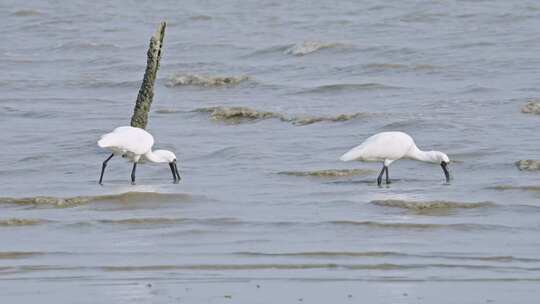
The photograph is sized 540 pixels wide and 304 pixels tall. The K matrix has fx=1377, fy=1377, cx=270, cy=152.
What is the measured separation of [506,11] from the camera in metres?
27.9

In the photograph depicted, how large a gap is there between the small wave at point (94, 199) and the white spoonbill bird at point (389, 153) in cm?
200

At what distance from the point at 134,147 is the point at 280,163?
1630mm

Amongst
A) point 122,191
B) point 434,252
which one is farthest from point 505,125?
point 434,252

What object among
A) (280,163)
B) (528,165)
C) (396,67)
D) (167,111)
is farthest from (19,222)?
(396,67)

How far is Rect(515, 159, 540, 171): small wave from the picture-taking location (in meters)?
13.6

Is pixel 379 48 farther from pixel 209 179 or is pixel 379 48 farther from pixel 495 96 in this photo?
pixel 209 179

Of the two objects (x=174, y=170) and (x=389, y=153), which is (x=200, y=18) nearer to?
(x=174, y=170)

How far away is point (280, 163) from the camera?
14516mm

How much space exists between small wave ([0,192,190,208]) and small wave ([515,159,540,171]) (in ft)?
11.4

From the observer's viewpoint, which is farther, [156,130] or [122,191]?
[156,130]

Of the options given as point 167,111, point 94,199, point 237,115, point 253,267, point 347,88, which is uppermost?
point 253,267

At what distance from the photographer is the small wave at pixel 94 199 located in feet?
40.0

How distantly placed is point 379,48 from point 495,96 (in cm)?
595

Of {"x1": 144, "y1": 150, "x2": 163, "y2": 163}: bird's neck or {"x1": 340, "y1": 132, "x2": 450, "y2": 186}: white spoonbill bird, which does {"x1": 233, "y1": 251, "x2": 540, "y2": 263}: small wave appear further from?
{"x1": 144, "y1": 150, "x2": 163, "y2": 163}: bird's neck
